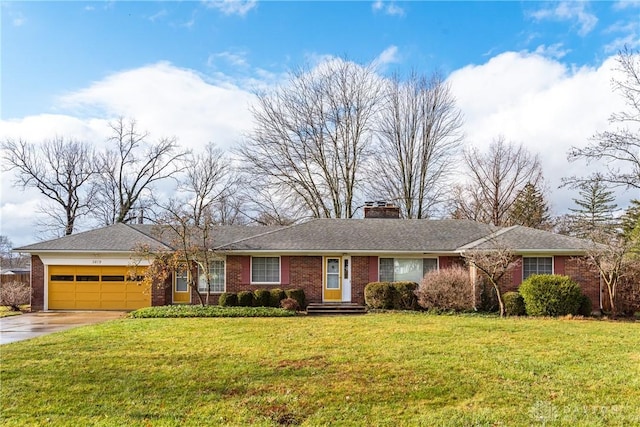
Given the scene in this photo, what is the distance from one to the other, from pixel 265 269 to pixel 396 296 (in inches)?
225

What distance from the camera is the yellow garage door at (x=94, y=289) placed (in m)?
19.9

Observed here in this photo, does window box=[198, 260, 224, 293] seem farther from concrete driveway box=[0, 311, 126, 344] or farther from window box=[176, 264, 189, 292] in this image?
concrete driveway box=[0, 311, 126, 344]

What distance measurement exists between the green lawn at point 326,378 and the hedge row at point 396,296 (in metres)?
6.00

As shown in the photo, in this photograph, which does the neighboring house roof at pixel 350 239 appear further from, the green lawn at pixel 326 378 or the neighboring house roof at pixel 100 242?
the green lawn at pixel 326 378

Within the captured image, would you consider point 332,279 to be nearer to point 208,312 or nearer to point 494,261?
point 208,312

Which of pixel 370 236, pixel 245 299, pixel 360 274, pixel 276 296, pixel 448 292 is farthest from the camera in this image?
pixel 370 236

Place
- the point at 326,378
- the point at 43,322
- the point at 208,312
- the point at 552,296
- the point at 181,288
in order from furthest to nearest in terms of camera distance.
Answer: the point at 181,288
the point at 208,312
the point at 552,296
the point at 43,322
the point at 326,378

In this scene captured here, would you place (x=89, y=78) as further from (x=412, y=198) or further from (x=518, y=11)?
(x=412, y=198)

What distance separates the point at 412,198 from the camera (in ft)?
108

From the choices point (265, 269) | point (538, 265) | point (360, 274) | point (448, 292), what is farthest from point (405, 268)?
point (265, 269)

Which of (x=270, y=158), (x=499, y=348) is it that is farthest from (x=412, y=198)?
(x=499, y=348)

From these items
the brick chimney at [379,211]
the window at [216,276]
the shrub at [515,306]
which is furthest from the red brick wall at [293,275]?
the shrub at [515,306]

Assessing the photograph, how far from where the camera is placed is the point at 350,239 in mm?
20812

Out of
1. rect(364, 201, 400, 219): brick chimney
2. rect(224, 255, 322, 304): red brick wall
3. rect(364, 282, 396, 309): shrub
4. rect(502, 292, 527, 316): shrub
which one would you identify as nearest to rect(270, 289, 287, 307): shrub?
rect(224, 255, 322, 304): red brick wall
